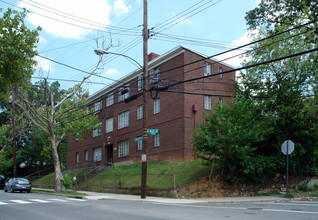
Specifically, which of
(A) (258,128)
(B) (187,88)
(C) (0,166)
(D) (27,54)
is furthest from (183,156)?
(C) (0,166)

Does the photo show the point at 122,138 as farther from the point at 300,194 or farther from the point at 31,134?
the point at 31,134

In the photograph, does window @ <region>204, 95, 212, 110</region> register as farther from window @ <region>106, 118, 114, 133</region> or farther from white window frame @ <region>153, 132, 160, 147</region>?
window @ <region>106, 118, 114, 133</region>

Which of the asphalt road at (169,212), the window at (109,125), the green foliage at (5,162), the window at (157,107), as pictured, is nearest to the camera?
the asphalt road at (169,212)

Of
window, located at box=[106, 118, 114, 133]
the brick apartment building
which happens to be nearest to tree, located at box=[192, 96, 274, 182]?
the brick apartment building

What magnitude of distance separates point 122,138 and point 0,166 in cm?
2546

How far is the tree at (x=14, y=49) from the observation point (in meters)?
16.0

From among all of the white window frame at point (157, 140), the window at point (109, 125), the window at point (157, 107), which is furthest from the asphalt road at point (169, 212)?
the window at point (109, 125)

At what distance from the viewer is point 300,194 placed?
17828mm

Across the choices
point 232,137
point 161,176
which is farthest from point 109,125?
point 232,137

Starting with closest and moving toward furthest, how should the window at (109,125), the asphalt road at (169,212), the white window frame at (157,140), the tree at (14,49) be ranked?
the asphalt road at (169,212), the tree at (14,49), the white window frame at (157,140), the window at (109,125)

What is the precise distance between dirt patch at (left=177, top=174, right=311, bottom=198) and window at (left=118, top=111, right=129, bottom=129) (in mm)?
16653

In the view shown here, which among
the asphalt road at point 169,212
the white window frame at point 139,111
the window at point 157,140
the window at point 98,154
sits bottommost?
the asphalt road at point 169,212

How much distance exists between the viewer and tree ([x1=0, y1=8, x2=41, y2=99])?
52.4ft

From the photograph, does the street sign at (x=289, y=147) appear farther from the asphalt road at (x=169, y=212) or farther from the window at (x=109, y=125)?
the window at (x=109, y=125)
